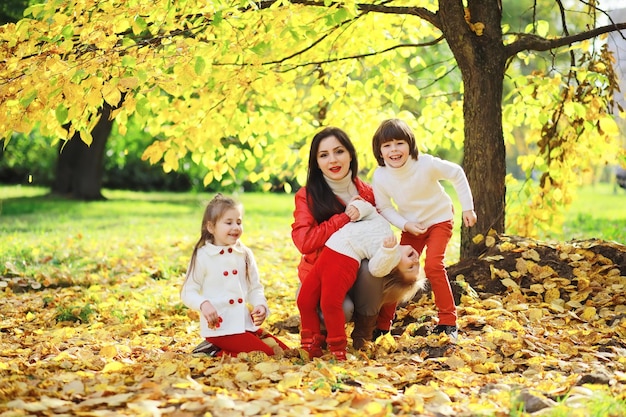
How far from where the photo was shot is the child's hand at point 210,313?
12.8 feet

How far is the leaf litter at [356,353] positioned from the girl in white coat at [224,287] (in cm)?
15

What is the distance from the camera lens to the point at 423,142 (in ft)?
22.7

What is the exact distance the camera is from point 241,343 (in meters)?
4.04

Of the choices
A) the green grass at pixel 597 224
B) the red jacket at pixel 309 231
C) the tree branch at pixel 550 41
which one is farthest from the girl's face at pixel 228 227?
the green grass at pixel 597 224

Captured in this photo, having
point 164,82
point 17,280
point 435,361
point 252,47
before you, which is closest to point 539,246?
point 435,361

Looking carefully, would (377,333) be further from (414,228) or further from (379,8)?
(379,8)

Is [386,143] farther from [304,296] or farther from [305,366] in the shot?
[305,366]

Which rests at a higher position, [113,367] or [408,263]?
[408,263]

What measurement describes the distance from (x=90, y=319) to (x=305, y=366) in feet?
8.00

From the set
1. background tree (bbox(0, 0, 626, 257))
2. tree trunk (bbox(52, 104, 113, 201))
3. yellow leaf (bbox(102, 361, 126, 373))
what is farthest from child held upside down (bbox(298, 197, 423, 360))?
tree trunk (bbox(52, 104, 113, 201))

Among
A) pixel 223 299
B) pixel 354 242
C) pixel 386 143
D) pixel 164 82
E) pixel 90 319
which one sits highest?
pixel 164 82

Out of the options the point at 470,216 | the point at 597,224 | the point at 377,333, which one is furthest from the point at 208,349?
the point at 597,224

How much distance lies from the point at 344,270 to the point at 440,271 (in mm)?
642

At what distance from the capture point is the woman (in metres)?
4.12
